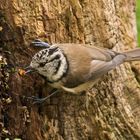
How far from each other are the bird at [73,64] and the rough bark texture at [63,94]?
0.11 metres

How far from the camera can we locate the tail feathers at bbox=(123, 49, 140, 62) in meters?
4.84

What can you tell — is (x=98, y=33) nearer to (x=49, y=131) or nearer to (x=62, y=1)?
(x=62, y=1)

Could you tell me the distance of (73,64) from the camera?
14.9 ft

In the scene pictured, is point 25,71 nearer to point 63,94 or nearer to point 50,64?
point 50,64

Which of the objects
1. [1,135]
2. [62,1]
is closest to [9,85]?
[1,135]

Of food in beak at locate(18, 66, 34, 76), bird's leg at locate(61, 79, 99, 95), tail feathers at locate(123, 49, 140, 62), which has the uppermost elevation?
food in beak at locate(18, 66, 34, 76)

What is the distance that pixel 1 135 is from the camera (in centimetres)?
460

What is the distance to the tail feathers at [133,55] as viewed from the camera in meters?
4.84

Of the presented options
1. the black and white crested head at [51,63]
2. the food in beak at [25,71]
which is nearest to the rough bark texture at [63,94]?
the food in beak at [25,71]

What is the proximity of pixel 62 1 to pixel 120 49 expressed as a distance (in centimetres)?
80

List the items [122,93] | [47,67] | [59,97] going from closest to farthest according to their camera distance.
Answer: [47,67] < [59,97] < [122,93]

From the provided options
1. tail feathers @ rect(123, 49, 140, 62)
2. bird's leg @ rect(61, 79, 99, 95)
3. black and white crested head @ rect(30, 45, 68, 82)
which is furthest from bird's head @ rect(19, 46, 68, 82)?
tail feathers @ rect(123, 49, 140, 62)

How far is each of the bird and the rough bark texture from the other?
4.4 inches

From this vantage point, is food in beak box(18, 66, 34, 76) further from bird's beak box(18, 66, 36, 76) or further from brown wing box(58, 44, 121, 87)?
brown wing box(58, 44, 121, 87)
